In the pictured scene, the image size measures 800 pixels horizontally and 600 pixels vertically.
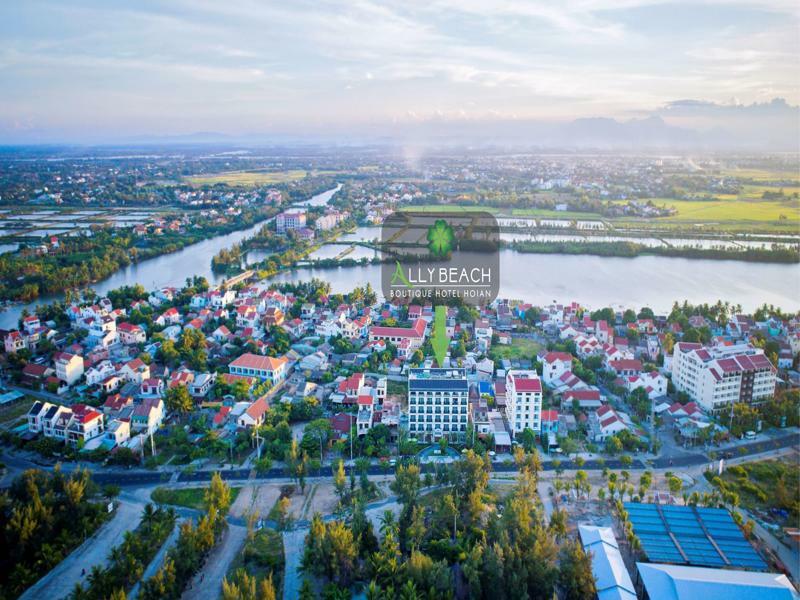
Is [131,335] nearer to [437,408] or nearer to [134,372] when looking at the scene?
[134,372]

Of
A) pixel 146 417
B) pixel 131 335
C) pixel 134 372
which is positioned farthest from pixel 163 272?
pixel 146 417

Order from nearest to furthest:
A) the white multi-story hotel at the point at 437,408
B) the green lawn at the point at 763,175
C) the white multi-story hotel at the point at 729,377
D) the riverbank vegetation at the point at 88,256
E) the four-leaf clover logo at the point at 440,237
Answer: the white multi-story hotel at the point at 437,408, the white multi-story hotel at the point at 729,377, the four-leaf clover logo at the point at 440,237, the riverbank vegetation at the point at 88,256, the green lawn at the point at 763,175

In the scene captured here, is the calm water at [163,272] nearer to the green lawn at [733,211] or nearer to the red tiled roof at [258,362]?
the red tiled roof at [258,362]

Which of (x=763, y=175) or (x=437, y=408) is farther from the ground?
(x=763, y=175)

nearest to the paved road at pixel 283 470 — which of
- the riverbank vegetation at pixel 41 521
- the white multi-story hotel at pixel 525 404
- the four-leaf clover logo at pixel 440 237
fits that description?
the riverbank vegetation at pixel 41 521

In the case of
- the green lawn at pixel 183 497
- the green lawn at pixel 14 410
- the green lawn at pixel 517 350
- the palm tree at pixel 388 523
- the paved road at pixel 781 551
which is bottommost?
the paved road at pixel 781 551

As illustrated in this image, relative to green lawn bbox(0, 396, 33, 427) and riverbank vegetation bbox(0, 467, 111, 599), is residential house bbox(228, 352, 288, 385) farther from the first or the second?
riverbank vegetation bbox(0, 467, 111, 599)
